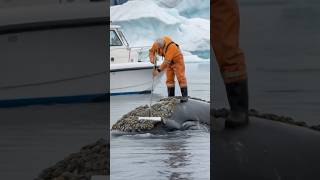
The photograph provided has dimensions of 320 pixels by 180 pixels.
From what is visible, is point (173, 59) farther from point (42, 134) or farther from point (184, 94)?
point (42, 134)

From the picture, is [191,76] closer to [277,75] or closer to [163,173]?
[163,173]

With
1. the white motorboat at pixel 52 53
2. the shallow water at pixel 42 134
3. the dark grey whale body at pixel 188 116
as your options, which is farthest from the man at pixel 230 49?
the white motorboat at pixel 52 53

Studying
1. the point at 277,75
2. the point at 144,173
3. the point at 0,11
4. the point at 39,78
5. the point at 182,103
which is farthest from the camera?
the point at 39,78

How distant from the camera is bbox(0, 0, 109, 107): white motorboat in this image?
792 centimetres

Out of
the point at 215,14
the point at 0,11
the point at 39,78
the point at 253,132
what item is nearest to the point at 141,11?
the point at 215,14

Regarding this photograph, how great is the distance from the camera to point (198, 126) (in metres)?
3.32

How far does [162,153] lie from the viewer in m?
3.10

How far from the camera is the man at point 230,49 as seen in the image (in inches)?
110

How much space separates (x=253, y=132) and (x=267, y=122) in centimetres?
13

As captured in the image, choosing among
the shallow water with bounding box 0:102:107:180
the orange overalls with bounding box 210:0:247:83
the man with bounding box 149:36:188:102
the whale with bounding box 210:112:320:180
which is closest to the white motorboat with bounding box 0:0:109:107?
the shallow water with bounding box 0:102:107:180

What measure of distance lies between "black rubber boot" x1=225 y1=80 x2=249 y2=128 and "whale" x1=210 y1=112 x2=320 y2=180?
1.9 inches

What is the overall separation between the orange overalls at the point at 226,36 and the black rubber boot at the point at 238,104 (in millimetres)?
72

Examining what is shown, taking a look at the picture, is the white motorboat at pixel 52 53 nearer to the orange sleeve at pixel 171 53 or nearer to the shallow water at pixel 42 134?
the shallow water at pixel 42 134

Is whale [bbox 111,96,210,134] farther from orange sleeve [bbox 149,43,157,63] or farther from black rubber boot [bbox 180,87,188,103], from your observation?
orange sleeve [bbox 149,43,157,63]
